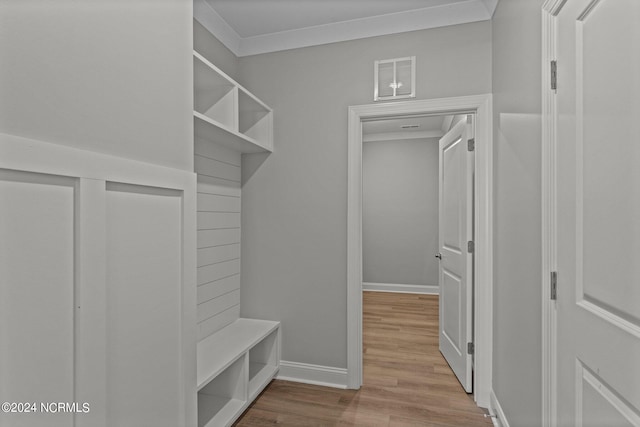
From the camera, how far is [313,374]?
255 cm

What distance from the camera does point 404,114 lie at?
2.41 metres

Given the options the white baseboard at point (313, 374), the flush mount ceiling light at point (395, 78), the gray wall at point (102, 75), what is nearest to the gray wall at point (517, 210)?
the flush mount ceiling light at point (395, 78)

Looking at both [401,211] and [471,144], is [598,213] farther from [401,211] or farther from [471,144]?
[401,211]

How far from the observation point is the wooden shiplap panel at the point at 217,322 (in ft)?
7.40

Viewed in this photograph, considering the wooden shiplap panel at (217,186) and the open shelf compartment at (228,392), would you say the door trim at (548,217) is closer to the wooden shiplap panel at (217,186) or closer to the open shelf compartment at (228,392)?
the open shelf compartment at (228,392)

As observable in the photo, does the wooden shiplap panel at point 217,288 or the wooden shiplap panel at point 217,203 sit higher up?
the wooden shiplap panel at point 217,203

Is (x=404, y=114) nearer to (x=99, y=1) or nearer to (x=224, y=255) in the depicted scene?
(x=224, y=255)

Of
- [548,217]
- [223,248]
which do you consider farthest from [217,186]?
[548,217]

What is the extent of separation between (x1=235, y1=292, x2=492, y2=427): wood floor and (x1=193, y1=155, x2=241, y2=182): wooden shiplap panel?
5.14 ft

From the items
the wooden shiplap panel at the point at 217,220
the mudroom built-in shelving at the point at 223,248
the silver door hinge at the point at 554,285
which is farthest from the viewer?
the wooden shiplap panel at the point at 217,220

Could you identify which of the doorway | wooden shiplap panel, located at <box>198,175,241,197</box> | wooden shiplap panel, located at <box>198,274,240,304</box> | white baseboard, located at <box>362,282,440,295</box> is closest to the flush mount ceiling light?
wooden shiplap panel, located at <box>198,175,241,197</box>

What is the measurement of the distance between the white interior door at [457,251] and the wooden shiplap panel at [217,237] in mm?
1724

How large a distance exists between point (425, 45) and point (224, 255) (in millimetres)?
2062

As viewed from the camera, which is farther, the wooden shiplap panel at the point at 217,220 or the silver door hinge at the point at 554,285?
the wooden shiplap panel at the point at 217,220
